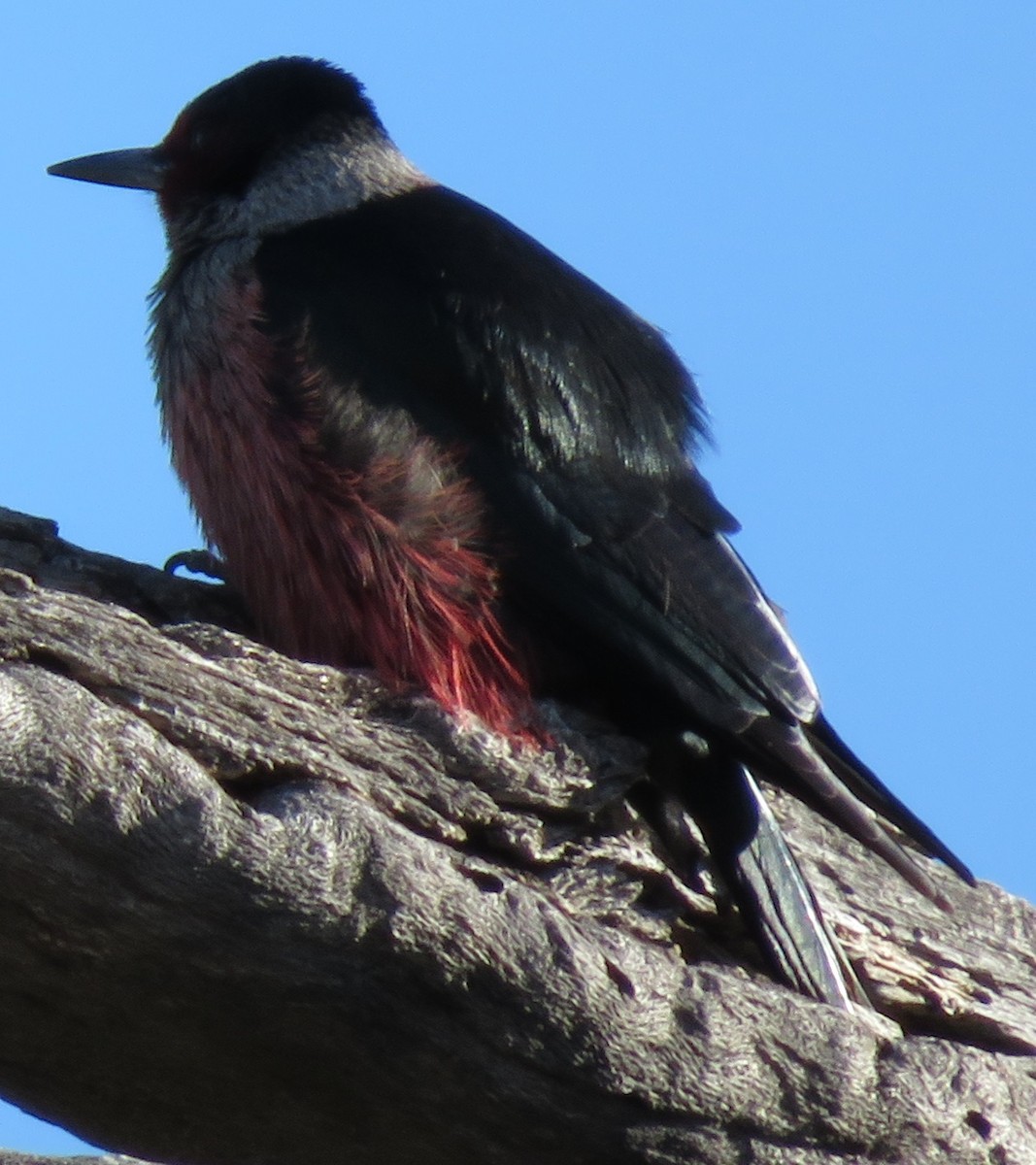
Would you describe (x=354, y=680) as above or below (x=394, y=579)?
below

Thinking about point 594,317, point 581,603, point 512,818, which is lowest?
point 512,818

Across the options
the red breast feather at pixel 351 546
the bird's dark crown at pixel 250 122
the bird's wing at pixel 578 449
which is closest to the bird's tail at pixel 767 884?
the bird's wing at pixel 578 449

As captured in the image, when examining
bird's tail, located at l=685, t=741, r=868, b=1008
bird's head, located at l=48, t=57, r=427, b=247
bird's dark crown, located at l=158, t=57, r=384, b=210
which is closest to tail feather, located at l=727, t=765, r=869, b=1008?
bird's tail, located at l=685, t=741, r=868, b=1008

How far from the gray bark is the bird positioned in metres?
0.35

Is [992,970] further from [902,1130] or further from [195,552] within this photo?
[195,552]

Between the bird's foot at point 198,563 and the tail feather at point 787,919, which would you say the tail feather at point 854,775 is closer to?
the tail feather at point 787,919

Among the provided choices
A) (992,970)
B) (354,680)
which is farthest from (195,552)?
(992,970)

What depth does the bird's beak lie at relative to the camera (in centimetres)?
570

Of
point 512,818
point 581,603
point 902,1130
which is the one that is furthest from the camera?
point 581,603

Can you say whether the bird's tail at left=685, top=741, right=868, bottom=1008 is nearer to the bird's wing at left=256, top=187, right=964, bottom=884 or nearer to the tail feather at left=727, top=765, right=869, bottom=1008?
the tail feather at left=727, top=765, right=869, bottom=1008

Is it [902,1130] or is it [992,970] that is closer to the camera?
[902,1130]

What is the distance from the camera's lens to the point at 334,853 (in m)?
3.27

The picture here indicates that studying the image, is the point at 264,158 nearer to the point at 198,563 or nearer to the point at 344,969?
the point at 198,563

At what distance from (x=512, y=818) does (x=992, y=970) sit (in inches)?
51.2
